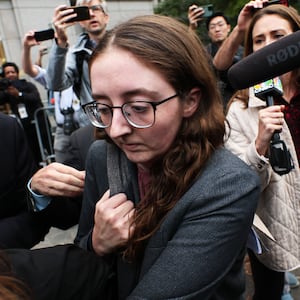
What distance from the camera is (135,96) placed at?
0.90 metres

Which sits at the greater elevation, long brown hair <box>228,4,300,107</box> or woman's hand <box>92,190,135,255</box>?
long brown hair <box>228,4,300,107</box>

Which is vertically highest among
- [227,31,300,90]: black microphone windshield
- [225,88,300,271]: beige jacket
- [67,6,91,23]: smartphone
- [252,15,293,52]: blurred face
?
[67,6,91,23]: smartphone

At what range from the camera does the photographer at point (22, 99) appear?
4910mm

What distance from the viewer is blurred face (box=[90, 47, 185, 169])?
0.89 meters

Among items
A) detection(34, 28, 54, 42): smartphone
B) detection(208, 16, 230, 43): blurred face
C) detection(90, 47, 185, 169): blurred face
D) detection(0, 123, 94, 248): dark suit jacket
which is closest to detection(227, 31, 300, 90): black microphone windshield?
detection(90, 47, 185, 169): blurred face

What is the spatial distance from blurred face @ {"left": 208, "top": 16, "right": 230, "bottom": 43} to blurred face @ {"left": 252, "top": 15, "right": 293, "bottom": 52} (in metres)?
1.77

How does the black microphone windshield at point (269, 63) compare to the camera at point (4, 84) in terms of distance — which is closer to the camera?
the black microphone windshield at point (269, 63)

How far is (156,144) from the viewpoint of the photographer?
983 mm

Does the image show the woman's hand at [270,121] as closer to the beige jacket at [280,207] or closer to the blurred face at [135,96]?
the beige jacket at [280,207]

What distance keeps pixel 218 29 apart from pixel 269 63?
263cm

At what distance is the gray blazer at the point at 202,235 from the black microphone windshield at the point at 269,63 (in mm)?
328

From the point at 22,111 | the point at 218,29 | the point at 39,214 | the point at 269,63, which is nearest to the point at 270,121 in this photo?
the point at 269,63

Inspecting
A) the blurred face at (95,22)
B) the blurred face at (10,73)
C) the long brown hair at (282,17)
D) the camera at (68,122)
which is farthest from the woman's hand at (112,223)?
the blurred face at (10,73)

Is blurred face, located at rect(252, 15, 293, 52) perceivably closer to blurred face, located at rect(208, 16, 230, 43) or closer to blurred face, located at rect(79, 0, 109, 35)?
blurred face, located at rect(79, 0, 109, 35)
